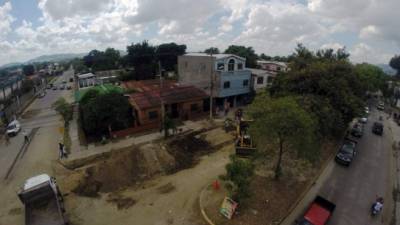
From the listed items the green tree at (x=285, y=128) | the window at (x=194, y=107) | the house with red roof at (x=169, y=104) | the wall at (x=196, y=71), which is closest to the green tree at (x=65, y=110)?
the house with red roof at (x=169, y=104)

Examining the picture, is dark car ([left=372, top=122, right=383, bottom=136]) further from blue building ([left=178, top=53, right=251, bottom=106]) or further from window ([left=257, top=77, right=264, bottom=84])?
blue building ([left=178, top=53, right=251, bottom=106])

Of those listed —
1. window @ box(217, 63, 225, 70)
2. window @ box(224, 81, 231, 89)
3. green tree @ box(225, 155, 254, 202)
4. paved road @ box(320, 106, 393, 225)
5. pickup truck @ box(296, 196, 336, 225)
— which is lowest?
paved road @ box(320, 106, 393, 225)

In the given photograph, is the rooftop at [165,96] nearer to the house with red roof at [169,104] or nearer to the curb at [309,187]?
the house with red roof at [169,104]

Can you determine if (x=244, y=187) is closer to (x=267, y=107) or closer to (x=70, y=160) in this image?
(x=267, y=107)

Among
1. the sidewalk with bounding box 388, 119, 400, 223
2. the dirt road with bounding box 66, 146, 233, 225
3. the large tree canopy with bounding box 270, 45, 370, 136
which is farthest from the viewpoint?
the large tree canopy with bounding box 270, 45, 370, 136

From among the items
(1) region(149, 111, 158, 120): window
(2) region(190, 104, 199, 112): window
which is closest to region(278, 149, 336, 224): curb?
(2) region(190, 104, 199, 112): window

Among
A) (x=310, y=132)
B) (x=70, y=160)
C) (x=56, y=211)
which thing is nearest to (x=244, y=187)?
(x=310, y=132)

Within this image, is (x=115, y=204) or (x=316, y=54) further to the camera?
(x=316, y=54)
